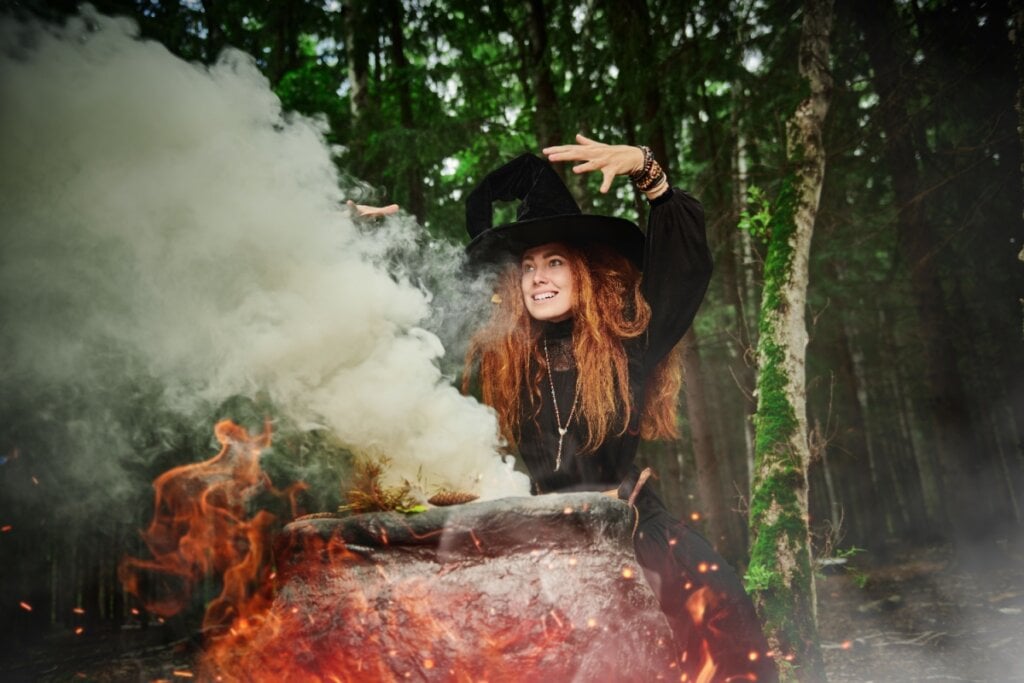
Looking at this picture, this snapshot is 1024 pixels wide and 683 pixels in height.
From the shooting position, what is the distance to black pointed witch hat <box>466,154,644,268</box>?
331cm

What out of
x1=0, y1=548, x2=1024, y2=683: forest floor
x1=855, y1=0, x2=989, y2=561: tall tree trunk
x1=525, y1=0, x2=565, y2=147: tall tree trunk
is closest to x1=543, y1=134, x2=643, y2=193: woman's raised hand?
x1=0, y1=548, x2=1024, y2=683: forest floor

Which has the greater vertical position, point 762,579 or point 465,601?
point 465,601

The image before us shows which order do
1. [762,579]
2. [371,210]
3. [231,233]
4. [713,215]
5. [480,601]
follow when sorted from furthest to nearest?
1. [713,215]
2. [762,579]
3. [231,233]
4. [371,210]
5. [480,601]

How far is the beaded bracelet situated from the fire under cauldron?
5.00 ft

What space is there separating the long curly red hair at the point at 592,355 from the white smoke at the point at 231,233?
10.0 inches

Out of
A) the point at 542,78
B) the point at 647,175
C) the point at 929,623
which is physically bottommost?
the point at 929,623

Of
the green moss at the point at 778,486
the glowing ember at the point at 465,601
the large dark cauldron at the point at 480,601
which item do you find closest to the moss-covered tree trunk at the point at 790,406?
the green moss at the point at 778,486

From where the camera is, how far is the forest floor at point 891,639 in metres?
7.04

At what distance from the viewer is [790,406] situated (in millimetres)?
5934

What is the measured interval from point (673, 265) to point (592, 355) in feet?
2.01

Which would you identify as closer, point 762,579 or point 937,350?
point 762,579

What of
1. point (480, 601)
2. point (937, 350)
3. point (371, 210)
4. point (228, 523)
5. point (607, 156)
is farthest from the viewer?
point (937, 350)

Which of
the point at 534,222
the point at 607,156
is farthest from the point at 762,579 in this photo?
the point at 607,156

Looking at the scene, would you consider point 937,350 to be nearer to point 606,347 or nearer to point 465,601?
point 606,347
